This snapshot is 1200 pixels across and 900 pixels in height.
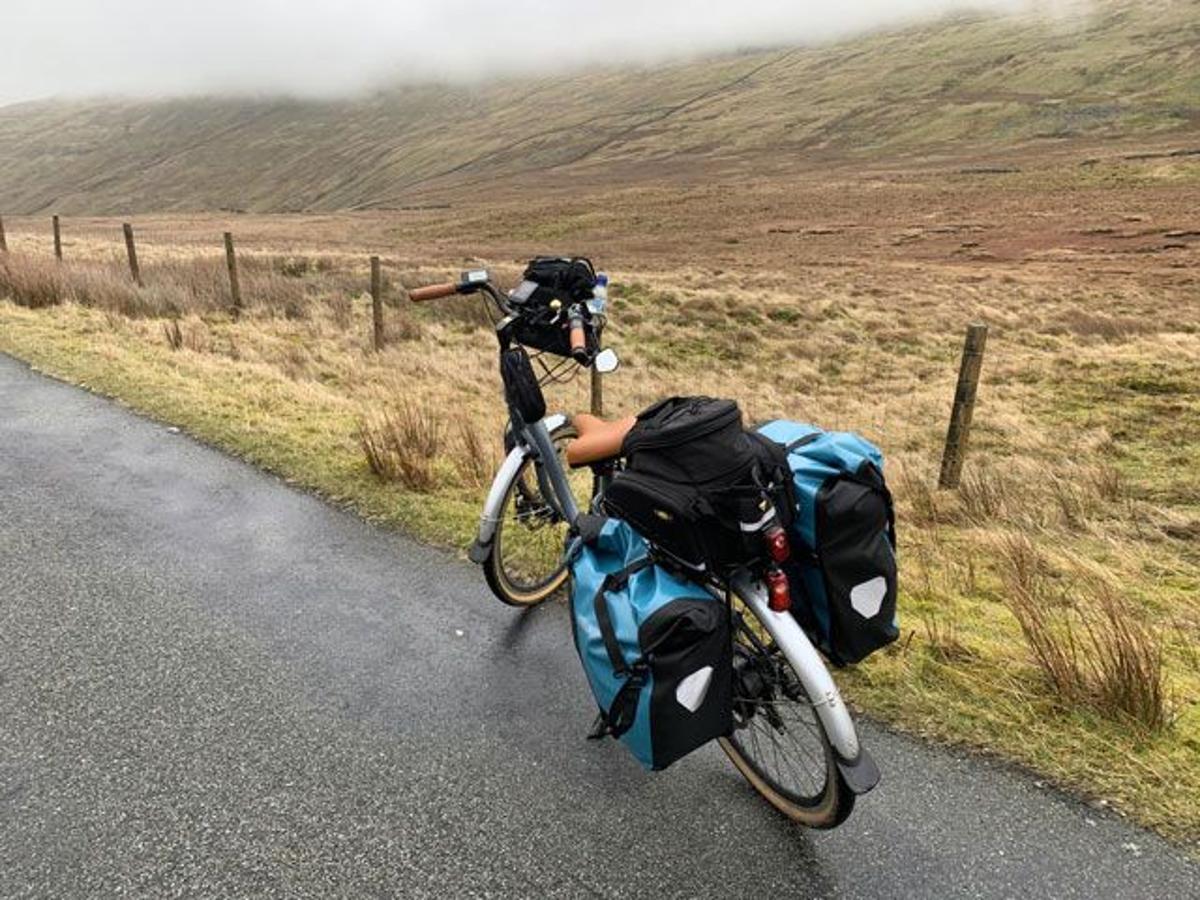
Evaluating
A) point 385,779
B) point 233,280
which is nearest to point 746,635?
point 385,779

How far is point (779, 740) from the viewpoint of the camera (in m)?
2.93

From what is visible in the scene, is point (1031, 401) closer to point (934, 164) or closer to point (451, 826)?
point (451, 826)

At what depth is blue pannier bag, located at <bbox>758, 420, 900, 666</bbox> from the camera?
2521 mm

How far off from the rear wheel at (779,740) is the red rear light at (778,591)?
139 millimetres

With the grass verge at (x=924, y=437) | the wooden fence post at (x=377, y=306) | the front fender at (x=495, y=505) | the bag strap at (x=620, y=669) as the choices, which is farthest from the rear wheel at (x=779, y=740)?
the wooden fence post at (x=377, y=306)

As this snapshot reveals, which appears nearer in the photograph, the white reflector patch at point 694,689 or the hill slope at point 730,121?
Answer: the white reflector patch at point 694,689

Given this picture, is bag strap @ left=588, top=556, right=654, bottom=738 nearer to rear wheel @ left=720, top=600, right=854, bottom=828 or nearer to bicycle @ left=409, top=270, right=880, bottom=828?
bicycle @ left=409, top=270, right=880, bottom=828

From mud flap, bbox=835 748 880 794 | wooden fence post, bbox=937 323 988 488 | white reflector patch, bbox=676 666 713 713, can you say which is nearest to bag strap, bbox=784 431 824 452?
white reflector patch, bbox=676 666 713 713

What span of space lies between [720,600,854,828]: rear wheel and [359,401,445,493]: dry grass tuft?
3.49 meters

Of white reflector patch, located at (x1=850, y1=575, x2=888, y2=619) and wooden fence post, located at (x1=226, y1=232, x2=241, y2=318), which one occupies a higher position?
white reflector patch, located at (x1=850, y1=575, x2=888, y2=619)

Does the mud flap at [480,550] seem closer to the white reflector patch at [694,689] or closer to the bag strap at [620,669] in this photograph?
the bag strap at [620,669]

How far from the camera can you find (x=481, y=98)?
185500 millimetres

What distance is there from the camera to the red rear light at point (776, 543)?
2.39m

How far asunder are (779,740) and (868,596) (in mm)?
691
